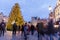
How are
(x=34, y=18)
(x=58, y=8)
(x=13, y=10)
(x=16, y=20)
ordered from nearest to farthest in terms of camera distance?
(x=16, y=20), (x=13, y=10), (x=34, y=18), (x=58, y=8)

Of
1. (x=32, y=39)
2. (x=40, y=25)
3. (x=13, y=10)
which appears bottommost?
(x=32, y=39)

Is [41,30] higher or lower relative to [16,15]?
lower

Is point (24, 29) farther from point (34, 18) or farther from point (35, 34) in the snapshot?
point (34, 18)

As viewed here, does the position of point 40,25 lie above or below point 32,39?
above

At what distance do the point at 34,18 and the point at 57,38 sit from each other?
2879 mm

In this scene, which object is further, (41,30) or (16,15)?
(16,15)

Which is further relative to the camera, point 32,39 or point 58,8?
point 58,8

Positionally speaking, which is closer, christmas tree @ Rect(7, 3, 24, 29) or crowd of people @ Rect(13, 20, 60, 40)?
crowd of people @ Rect(13, 20, 60, 40)

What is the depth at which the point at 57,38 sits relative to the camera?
6789mm

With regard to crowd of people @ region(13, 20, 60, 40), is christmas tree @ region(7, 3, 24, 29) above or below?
above

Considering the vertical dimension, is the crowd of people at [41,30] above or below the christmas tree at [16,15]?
below

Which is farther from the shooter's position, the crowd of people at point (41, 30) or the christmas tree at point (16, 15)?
the christmas tree at point (16, 15)

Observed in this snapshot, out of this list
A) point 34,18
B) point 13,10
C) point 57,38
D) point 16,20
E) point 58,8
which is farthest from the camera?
point 58,8

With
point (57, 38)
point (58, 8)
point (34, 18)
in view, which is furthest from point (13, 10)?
point (58, 8)
